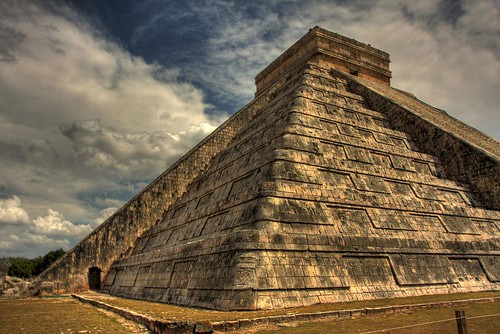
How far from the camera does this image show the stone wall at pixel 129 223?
710 inches

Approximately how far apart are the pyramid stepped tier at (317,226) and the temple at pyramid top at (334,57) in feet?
22.0

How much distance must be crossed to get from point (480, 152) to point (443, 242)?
18.9 ft

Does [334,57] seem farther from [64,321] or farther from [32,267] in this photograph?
[32,267]

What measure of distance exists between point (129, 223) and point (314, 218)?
440 inches

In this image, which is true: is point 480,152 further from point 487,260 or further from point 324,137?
point 324,137

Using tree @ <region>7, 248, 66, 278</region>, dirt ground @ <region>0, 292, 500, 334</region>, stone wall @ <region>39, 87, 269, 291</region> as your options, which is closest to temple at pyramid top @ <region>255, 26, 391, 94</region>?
stone wall @ <region>39, 87, 269, 291</region>

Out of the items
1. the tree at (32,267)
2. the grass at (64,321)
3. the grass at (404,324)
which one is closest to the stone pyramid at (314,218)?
the grass at (404,324)

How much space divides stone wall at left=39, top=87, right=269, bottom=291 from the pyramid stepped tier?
1.48 m

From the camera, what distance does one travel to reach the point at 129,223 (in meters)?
19.2

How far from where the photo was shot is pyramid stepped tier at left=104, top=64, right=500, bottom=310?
9.78 metres

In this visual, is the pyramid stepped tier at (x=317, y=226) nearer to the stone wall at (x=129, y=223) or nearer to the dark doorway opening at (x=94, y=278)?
the dark doorway opening at (x=94, y=278)

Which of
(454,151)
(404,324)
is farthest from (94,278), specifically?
(454,151)

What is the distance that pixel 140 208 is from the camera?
19.6 meters

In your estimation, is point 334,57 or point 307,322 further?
point 334,57
